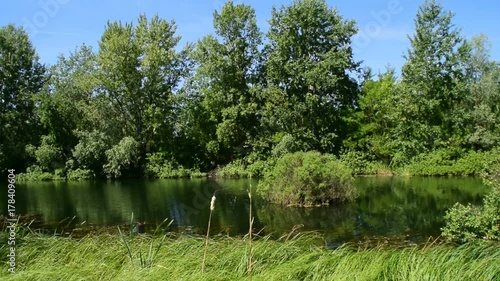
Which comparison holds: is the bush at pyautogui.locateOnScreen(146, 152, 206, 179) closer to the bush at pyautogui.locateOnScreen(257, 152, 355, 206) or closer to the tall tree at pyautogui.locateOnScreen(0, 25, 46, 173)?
the tall tree at pyautogui.locateOnScreen(0, 25, 46, 173)

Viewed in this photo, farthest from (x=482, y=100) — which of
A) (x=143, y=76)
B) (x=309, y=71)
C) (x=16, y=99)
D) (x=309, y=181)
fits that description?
(x=16, y=99)

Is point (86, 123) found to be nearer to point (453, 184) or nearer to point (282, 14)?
point (282, 14)

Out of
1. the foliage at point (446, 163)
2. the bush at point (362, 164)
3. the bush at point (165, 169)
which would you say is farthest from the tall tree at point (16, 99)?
the foliage at point (446, 163)

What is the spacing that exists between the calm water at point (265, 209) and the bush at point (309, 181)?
2.50ft

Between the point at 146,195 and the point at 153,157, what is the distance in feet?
50.8

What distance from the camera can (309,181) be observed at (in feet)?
64.7

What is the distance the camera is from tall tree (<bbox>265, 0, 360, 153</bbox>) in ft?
123

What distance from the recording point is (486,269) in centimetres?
482

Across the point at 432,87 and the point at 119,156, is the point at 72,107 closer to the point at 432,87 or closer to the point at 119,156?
the point at 119,156

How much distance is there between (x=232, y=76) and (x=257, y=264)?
34388mm

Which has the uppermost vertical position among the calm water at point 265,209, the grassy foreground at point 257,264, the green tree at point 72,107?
the green tree at point 72,107

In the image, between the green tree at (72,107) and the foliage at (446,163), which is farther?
the green tree at (72,107)

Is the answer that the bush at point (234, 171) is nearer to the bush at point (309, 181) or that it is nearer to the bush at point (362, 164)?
the bush at point (362, 164)

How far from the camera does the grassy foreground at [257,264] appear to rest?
507 cm
